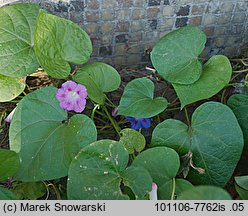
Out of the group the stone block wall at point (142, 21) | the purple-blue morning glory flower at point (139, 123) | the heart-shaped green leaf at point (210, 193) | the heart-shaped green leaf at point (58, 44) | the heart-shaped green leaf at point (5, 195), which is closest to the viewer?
the heart-shaped green leaf at point (210, 193)

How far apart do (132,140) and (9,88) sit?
1.58ft

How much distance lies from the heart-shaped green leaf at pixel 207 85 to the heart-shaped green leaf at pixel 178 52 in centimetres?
6

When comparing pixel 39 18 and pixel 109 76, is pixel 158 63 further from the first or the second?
pixel 39 18

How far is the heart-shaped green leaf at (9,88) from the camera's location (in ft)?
5.75

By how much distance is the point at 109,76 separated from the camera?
1.74 meters

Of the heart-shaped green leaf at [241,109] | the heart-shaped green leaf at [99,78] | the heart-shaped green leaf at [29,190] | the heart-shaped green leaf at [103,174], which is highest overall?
the heart-shaped green leaf at [99,78]

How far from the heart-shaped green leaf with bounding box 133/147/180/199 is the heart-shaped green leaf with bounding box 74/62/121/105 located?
0.31 metres

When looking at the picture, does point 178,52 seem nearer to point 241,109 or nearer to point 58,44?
point 241,109

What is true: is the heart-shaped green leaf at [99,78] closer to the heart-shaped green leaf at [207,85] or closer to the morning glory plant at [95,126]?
the morning glory plant at [95,126]

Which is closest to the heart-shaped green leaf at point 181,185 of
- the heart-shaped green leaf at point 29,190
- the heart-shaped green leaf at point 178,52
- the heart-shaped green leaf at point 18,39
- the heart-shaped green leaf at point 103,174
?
the heart-shaped green leaf at point 103,174

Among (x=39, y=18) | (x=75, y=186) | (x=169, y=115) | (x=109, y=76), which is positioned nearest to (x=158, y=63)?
(x=109, y=76)

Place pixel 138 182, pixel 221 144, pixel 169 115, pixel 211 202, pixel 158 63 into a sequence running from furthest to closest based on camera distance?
pixel 169 115, pixel 158 63, pixel 221 144, pixel 138 182, pixel 211 202

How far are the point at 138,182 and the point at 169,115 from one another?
0.57 meters

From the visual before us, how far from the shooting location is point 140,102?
1.65 meters
